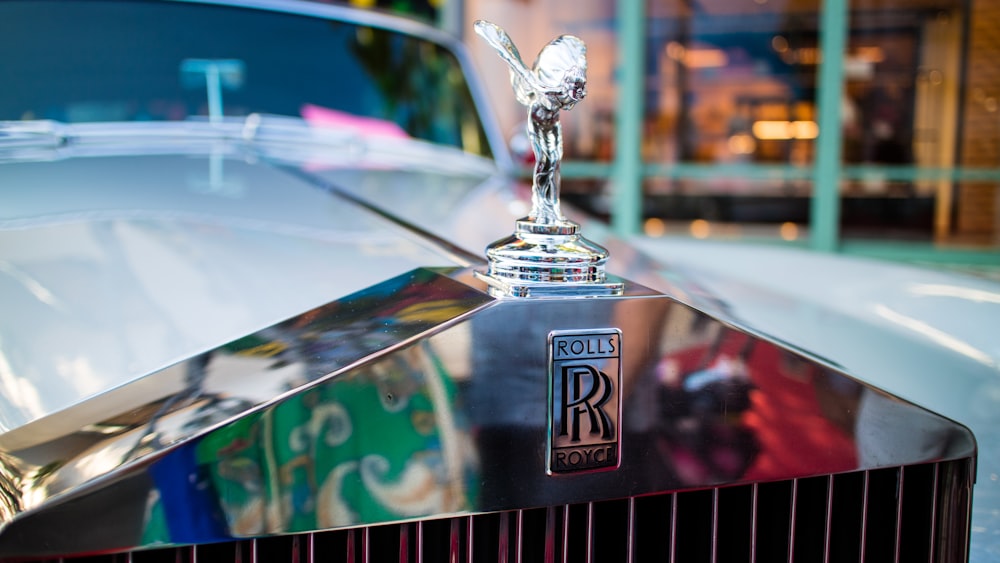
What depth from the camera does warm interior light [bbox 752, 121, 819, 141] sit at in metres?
7.29

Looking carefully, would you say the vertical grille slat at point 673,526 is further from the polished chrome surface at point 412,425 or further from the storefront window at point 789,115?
the storefront window at point 789,115

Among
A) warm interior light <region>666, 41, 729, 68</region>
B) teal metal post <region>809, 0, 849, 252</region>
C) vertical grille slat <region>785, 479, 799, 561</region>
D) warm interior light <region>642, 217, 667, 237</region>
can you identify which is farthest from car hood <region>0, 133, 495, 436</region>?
warm interior light <region>666, 41, 729, 68</region>

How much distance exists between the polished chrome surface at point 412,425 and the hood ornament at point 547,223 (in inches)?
1.5

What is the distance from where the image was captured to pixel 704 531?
3.57 feet

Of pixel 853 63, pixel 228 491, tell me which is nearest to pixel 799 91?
pixel 853 63

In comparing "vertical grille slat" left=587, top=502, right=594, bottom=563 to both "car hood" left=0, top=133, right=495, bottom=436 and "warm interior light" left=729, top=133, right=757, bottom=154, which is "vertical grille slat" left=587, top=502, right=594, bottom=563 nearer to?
"car hood" left=0, top=133, right=495, bottom=436

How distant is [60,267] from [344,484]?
538mm

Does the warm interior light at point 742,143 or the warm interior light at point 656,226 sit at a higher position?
the warm interior light at point 742,143

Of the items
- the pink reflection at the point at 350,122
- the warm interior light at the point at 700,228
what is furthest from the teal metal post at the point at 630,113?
the pink reflection at the point at 350,122

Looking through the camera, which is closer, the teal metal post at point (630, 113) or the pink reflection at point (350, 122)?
the pink reflection at point (350, 122)

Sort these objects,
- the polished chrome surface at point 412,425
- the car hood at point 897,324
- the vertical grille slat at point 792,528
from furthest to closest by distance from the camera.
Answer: the car hood at point 897,324 → the vertical grille slat at point 792,528 → the polished chrome surface at point 412,425

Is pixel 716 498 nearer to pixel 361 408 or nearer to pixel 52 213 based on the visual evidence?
pixel 361 408

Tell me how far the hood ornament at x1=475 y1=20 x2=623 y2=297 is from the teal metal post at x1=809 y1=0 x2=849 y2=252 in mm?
5807

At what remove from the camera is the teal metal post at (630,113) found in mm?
6910
